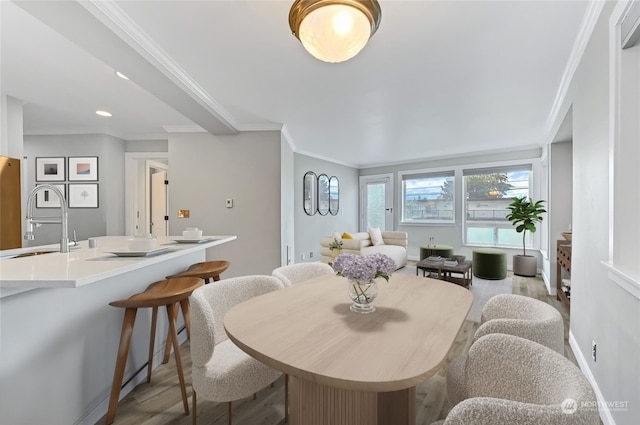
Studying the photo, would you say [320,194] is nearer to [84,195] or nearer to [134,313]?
[84,195]

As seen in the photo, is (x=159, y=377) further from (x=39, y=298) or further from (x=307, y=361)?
(x=307, y=361)

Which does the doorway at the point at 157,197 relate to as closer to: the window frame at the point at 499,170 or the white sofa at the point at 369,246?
the white sofa at the point at 369,246

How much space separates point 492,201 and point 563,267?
276 centimetres

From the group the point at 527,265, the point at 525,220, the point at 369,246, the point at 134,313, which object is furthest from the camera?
the point at 369,246

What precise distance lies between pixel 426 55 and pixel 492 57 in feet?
1.78

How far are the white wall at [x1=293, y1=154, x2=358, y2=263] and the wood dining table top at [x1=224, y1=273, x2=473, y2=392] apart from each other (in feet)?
14.1

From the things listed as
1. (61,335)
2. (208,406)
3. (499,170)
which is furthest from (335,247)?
(61,335)

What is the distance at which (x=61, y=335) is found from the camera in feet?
4.64

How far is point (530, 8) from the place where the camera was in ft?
5.54

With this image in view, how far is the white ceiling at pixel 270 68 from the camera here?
5.65 ft

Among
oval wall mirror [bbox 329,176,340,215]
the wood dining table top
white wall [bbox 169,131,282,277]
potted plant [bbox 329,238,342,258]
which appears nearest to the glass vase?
the wood dining table top

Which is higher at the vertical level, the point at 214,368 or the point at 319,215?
the point at 319,215

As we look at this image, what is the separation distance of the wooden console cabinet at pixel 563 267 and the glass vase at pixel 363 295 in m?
3.02

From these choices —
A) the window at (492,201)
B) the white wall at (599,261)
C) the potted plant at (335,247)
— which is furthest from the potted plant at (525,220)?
the potted plant at (335,247)
